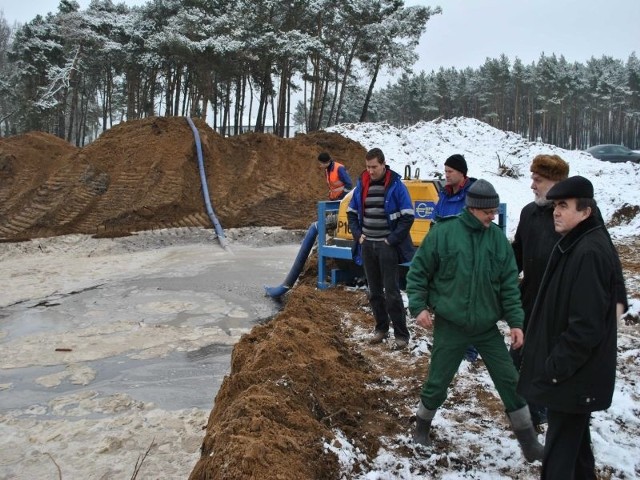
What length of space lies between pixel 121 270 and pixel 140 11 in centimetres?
2778

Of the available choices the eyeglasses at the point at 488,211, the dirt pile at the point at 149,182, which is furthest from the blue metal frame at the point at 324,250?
the dirt pile at the point at 149,182

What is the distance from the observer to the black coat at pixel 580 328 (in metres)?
2.19

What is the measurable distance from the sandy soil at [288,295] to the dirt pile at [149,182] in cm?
4

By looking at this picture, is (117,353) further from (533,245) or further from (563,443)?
(563,443)

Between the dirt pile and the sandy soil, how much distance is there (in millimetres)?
43

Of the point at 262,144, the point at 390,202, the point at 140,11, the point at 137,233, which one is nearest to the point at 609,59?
the point at 140,11

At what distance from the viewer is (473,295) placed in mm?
2975

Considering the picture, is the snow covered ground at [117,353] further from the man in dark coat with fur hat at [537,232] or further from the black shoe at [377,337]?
the man in dark coat with fur hat at [537,232]

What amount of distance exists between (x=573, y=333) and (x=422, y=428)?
1.35 meters

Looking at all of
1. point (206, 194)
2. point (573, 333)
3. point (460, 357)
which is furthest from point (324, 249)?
point (206, 194)

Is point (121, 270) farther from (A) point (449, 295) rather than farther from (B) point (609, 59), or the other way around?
(B) point (609, 59)

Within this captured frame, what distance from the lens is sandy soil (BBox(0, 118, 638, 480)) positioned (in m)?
2.98

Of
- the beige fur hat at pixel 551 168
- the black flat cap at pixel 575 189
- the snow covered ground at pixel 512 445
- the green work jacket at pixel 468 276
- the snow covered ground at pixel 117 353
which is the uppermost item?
the beige fur hat at pixel 551 168

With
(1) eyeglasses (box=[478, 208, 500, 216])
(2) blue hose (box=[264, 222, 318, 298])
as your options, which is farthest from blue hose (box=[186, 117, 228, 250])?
(1) eyeglasses (box=[478, 208, 500, 216])
